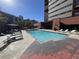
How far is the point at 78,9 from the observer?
123 ft

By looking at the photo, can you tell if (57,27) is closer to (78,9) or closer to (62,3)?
(78,9)

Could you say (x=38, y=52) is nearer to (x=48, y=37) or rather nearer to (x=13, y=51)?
(x=13, y=51)

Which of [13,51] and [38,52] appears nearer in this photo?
[38,52]

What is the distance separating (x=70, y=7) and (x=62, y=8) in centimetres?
862

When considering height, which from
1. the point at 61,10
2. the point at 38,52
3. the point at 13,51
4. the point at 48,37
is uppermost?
the point at 61,10

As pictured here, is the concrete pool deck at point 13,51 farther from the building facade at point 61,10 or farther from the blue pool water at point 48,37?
the building facade at point 61,10

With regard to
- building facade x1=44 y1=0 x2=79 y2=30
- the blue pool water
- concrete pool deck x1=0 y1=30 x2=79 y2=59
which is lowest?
the blue pool water

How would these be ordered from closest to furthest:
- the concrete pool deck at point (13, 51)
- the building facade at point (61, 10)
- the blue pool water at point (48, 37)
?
the concrete pool deck at point (13, 51) < the blue pool water at point (48, 37) < the building facade at point (61, 10)

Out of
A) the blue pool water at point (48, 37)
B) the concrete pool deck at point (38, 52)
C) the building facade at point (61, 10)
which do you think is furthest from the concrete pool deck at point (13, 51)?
the building facade at point (61, 10)

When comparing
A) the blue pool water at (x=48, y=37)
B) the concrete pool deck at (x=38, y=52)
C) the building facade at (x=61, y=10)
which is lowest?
the blue pool water at (x=48, y=37)

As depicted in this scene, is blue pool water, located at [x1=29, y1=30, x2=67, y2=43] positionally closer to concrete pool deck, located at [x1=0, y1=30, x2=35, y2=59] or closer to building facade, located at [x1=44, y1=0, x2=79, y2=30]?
concrete pool deck, located at [x1=0, y1=30, x2=35, y2=59]

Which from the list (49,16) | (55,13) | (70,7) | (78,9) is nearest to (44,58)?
(78,9)

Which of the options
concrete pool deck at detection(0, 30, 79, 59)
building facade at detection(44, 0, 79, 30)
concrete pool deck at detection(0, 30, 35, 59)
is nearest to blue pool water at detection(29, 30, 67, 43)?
concrete pool deck at detection(0, 30, 35, 59)

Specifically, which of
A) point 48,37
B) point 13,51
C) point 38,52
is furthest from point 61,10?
point 13,51
